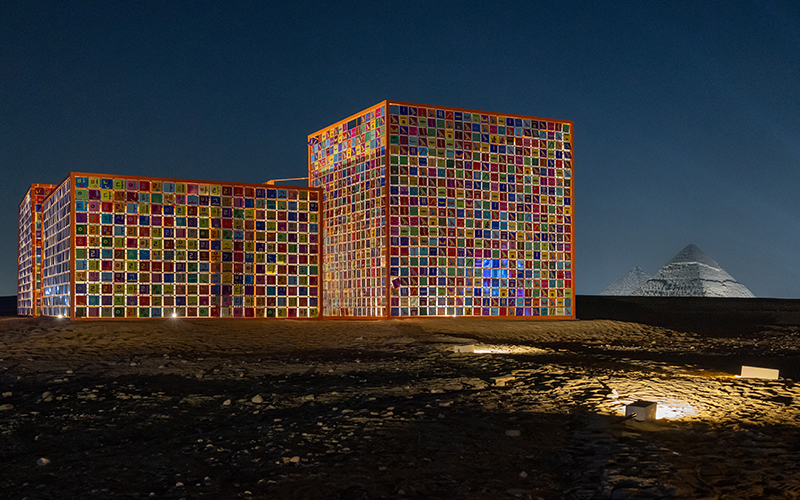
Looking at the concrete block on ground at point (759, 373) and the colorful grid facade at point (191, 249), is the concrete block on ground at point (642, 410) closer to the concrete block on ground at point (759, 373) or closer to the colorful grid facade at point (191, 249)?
the concrete block on ground at point (759, 373)

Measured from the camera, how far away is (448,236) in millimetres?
25516

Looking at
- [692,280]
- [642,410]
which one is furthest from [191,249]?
[692,280]

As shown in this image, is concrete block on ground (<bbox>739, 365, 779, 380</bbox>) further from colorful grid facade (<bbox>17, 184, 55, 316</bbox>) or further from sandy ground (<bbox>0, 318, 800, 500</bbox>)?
colorful grid facade (<bbox>17, 184, 55, 316</bbox>)

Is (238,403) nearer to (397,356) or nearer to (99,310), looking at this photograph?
(397,356)

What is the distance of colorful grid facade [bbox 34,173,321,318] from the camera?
872 inches

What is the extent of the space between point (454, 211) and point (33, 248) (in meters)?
18.1

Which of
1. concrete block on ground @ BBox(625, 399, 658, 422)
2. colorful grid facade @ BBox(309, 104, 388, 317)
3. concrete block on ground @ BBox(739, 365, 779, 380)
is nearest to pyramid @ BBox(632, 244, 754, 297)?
colorful grid facade @ BBox(309, 104, 388, 317)

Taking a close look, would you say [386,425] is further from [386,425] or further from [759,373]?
[759,373]

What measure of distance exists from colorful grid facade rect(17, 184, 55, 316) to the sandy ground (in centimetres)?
1454

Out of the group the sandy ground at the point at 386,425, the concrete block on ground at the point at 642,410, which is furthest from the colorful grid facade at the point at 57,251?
the concrete block on ground at the point at 642,410

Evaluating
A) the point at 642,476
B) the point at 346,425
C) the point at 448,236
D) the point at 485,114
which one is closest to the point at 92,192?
the point at 448,236

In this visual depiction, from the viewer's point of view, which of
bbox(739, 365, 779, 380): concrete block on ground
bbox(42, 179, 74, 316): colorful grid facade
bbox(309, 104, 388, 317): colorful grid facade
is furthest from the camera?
bbox(309, 104, 388, 317): colorful grid facade

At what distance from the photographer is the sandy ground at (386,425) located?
5.73 meters

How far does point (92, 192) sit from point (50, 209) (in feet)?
15.5
